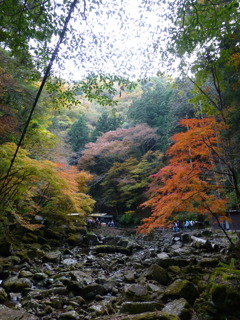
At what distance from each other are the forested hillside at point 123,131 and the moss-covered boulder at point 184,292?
1.97 metres

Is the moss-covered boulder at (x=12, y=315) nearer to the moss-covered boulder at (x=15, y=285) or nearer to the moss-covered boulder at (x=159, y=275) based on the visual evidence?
the moss-covered boulder at (x=15, y=285)

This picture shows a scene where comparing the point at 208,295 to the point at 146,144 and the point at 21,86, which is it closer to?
the point at 21,86

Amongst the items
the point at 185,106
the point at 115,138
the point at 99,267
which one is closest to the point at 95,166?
the point at 115,138

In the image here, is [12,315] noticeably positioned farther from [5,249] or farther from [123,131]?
[123,131]

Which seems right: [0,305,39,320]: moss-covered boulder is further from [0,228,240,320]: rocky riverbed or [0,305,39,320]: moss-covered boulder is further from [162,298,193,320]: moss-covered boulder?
[162,298,193,320]: moss-covered boulder

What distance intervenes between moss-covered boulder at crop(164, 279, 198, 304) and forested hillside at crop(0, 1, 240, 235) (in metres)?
1.97

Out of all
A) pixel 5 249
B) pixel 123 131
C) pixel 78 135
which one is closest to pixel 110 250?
pixel 5 249

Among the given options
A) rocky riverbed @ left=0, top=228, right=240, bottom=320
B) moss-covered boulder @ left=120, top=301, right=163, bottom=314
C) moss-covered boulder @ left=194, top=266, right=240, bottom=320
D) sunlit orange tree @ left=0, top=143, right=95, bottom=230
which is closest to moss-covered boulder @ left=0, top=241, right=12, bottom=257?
rocky riverbed @ left=0, top=228, right=240, bottom=320

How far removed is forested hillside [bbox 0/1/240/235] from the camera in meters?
3.63

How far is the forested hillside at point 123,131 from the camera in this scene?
3.63 meters

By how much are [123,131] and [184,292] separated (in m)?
21.7

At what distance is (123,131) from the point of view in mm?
25094

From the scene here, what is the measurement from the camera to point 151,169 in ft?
70.5

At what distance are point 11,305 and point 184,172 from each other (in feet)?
17.6
